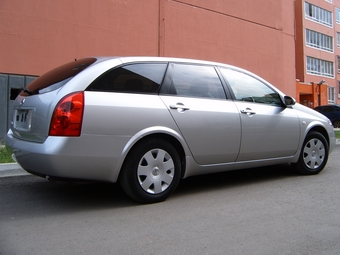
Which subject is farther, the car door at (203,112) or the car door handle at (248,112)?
the car door handle at (248,112)

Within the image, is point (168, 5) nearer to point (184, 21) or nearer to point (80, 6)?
point (184, 21)

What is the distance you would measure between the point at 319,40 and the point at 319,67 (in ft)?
9.41

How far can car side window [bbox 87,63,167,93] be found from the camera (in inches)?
151

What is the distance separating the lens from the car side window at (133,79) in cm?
384

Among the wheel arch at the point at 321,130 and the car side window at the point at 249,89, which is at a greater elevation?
the car side window at the point at 249,89

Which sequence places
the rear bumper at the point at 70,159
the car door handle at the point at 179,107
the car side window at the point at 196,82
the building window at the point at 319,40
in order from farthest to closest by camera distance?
the building window at the point at 319,40, the car side window at the point at 196,82, the car door handle at the point at 179,107, the rear bumper at the point at 70,159

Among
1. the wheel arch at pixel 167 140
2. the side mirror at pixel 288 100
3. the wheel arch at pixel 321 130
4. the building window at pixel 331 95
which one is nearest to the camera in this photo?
the wheel arch at pixel 167 140

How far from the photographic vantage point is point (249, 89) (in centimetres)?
503

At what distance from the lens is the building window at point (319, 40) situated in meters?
37.6

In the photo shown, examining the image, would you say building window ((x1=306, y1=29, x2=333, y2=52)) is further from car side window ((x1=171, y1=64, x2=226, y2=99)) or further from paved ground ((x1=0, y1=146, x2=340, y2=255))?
car side window ((x1=171, y1=64, x2=226, y2=99))

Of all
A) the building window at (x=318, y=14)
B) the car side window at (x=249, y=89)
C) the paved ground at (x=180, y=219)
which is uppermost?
the building window at (x=318, y=14)

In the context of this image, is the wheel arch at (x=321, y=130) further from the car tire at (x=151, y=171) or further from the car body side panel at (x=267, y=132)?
the car tire at (x=151, y=171)

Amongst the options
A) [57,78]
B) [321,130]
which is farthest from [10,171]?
[321,130]

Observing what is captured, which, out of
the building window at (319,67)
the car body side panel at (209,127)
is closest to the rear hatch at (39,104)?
the car body side panel at (209,127)
